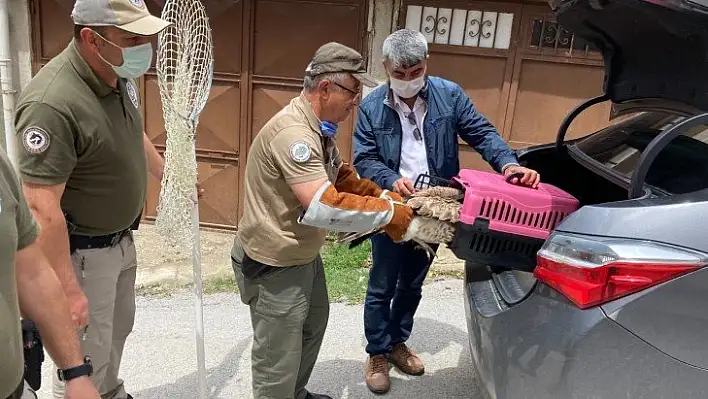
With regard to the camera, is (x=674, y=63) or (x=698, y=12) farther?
(x=674, y=63)

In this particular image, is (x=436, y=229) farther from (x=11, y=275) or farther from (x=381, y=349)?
(x=11, y=275)

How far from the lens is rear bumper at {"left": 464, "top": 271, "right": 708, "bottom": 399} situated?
1.60 m

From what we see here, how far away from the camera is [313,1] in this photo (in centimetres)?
504

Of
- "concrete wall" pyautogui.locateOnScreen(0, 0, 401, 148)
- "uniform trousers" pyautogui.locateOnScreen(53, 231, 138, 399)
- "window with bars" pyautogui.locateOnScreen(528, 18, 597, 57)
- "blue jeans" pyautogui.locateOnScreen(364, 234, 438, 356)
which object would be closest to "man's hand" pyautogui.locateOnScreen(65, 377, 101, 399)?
"uniform trousers" pyautogui.locateOnScreen(53, 231, 138, 399)

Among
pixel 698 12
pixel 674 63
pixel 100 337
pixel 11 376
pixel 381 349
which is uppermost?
pixel 698 12

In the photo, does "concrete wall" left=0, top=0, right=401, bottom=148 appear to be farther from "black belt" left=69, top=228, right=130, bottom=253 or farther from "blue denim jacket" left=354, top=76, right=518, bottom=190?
"black belt" left=69, top=228, right=130, bottom=253

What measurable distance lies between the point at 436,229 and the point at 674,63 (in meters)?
1.20

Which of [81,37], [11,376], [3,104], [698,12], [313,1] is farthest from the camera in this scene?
[3,104]

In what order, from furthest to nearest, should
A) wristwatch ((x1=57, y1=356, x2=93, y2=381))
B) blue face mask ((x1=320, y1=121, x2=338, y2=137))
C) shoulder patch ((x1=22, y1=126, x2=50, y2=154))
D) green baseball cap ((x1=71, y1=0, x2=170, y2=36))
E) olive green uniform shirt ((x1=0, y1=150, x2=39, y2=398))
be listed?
blue face mask ((x1=320, y1=121, x2=338, y2=137)), green baseball cap ((x1=71, y1=0, x2=170, y2=36)), shoulder patch ((x1=22, y1=126, x2=50, y2=154)), wristwatch ((x1=57, y1=356, x2=93, y2=381)), olive green uniform shirt ((x1=0, y1=150, x2=39, y2=398))

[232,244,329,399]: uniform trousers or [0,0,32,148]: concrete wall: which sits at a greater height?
[0,0,32,148]: concrete wall

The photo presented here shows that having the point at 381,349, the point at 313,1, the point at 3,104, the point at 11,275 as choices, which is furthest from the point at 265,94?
the point at 11,275

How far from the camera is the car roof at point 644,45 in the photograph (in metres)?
1.96

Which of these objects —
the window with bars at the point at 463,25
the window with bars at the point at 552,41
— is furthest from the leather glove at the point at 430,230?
the window with bars at the point at 552,41

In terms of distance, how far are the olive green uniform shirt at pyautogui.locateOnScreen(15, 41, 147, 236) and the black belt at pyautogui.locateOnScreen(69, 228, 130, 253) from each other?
0.11 ft
